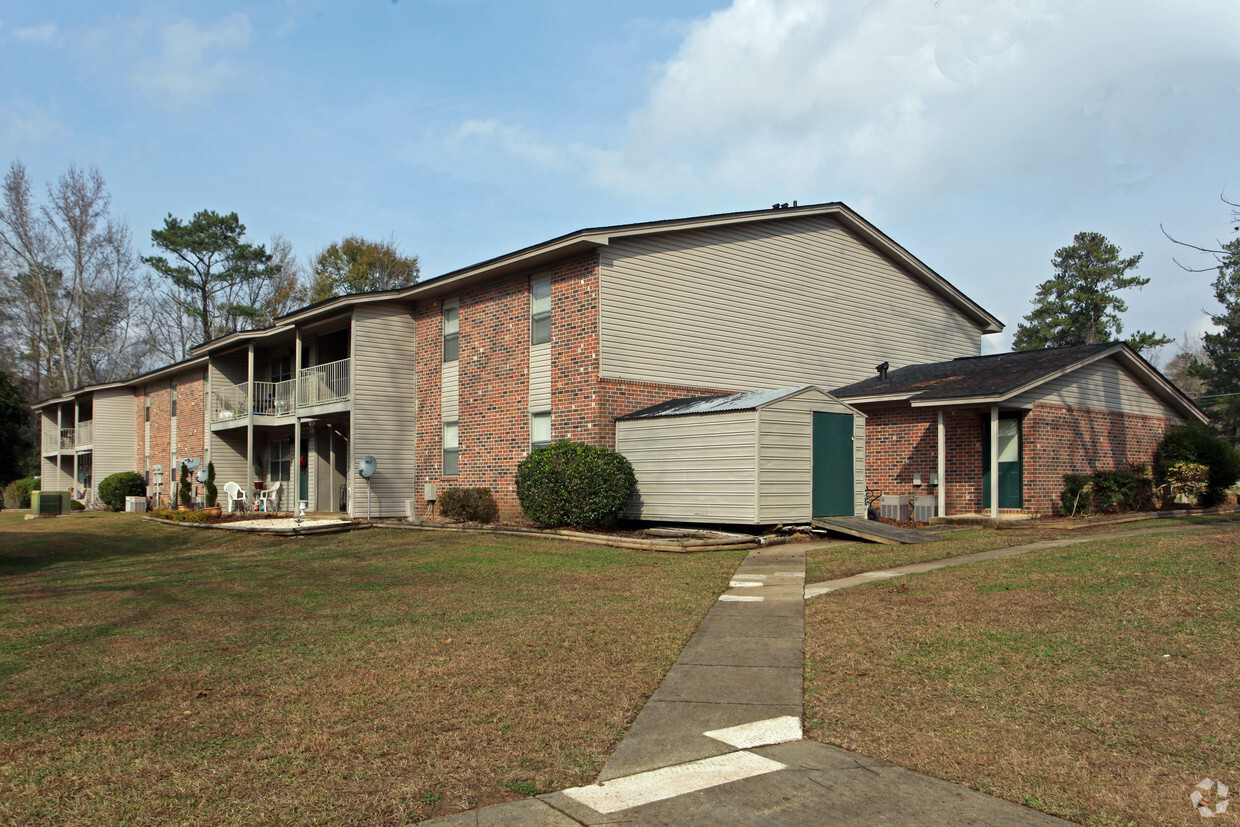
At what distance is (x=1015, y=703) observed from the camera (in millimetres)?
5180

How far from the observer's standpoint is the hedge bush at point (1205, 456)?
19750 mm

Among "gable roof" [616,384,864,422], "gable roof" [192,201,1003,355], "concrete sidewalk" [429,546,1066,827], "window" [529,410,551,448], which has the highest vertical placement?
"gable roof" [192,201,1003,355]

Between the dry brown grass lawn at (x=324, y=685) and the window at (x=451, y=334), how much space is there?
9.44m

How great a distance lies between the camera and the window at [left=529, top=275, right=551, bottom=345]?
18.2m

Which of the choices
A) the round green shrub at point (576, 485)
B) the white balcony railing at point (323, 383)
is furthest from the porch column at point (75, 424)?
the round green shrub at point (576, 485)

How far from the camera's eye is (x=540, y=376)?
1820 cm

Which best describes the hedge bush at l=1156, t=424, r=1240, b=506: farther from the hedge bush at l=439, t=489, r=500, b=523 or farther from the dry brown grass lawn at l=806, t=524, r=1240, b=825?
the hedge bush at l=439, t=489, r=500, b=523

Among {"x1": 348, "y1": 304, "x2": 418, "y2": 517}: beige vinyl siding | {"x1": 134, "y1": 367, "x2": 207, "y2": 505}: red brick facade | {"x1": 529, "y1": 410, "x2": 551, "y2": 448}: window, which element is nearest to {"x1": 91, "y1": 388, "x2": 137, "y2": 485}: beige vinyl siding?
{"x1": 134, "y1": 367, "x2": 207, "y2": 505}: red brick facade

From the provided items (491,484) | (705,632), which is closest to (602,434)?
(491,484)

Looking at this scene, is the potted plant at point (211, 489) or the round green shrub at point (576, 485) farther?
the potted plant at point (211, 489)

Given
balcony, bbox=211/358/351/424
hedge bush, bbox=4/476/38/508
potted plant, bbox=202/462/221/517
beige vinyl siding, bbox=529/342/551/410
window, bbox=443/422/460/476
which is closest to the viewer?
beige vinyl siding, bbox=529/342/551/410

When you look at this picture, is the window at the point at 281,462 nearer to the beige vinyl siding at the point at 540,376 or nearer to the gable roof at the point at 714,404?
the beige vinyl siding at the point at 540,376

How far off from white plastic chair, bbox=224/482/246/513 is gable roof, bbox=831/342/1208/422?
59.3 ft

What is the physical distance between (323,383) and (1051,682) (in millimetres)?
20492
